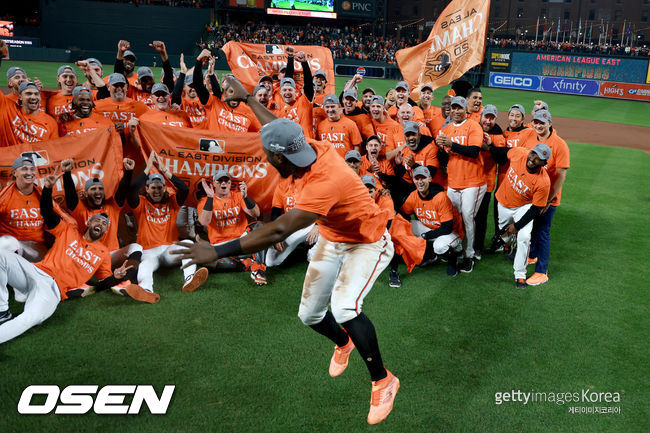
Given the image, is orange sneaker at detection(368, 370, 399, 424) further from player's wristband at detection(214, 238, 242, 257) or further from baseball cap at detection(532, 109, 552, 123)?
baseball cap at detection(532, 109, 552, 123)

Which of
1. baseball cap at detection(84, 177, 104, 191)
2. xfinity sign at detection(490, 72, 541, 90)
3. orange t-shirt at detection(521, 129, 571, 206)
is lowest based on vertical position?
baseball cap at detection(84, 177, 104, 191)

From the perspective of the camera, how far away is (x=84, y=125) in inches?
307

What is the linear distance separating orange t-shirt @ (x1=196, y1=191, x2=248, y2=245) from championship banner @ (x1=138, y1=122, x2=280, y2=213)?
0.64 m

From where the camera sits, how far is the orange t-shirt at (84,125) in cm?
779

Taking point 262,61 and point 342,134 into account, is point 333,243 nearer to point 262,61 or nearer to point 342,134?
point 342,134

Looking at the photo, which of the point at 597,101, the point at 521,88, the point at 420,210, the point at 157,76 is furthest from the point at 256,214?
the point at 521,88

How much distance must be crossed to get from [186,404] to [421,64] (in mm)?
9402

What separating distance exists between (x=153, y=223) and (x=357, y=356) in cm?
381

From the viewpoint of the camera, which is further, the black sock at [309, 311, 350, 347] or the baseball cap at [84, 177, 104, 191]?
the baseball cap at [84, 177, 104, 191]

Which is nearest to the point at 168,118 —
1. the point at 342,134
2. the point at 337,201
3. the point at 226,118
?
the point at 226,118

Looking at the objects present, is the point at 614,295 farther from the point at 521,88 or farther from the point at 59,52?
the point at 59,52

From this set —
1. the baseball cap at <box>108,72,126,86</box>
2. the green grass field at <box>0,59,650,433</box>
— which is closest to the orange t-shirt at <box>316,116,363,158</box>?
the green grass field at <box>0,59,650,433</box>

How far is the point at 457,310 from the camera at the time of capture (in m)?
6.49

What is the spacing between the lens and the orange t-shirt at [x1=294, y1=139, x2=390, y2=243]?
3.83m
